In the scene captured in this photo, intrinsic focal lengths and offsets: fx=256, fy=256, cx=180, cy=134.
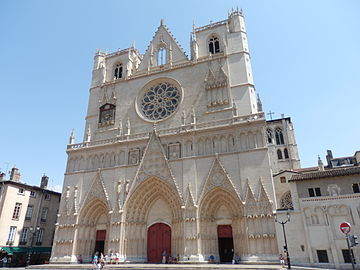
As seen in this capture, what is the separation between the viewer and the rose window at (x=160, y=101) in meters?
26.9

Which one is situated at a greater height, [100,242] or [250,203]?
[250,203]

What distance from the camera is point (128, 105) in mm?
28797

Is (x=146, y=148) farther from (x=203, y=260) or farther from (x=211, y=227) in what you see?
(x=203, y=260)

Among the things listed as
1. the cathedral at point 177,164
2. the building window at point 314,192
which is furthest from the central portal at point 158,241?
the building window at point 314,192

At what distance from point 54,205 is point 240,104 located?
25.6 m

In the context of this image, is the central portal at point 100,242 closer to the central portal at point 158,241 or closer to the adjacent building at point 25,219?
the central portal at point 158,241

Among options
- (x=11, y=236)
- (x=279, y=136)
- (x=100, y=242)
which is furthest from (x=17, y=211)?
(x=279, y=136)

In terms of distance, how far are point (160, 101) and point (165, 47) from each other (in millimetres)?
7877

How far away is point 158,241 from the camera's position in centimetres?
2244

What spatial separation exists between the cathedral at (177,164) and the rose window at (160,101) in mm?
124

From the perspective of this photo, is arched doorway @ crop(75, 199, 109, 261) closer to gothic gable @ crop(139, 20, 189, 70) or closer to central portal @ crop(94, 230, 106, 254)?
central portal @ crop(94, 230, 106, 254)

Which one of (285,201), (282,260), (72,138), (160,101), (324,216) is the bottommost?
(282,260)

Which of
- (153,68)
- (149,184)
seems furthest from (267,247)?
(153,68)

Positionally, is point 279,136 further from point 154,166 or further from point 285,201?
point 154,166
